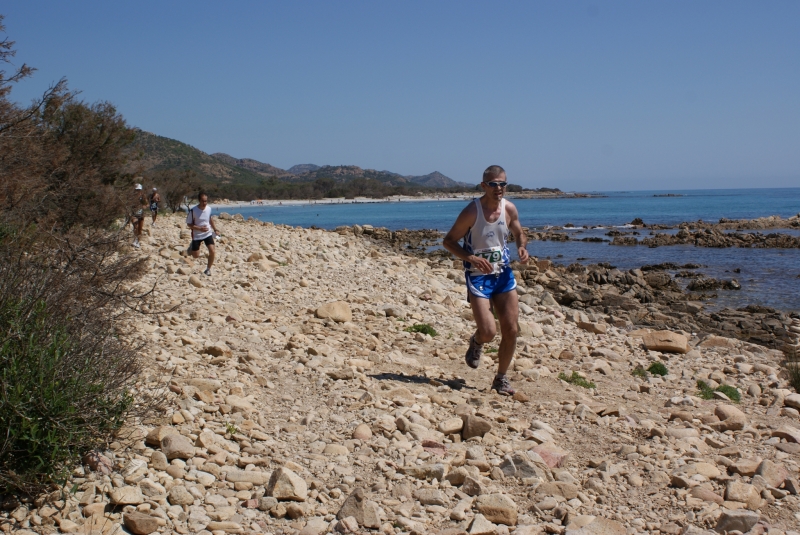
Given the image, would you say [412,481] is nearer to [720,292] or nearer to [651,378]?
[651,378]

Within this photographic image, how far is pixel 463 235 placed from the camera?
602 cm

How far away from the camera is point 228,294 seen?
9977mm

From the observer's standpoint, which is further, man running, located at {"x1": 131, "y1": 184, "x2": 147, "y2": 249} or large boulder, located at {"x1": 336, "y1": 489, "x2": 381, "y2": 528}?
man running, located at {"x1": 131, "y1": 184, "x2": 147, "y2": 249}

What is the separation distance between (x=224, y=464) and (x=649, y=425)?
3293 millimetres

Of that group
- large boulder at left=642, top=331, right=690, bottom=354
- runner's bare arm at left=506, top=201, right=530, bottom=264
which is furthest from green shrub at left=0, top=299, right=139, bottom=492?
large boulder at left=642, top=331, right=690, bottom=354

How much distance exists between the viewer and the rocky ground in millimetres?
3848

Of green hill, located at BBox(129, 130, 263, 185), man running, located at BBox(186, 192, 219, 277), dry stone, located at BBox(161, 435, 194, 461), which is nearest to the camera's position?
dry stone, located at BBox(161, 435, 194, 461)

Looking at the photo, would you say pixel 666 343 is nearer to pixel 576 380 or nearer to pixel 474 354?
pixel 576 380

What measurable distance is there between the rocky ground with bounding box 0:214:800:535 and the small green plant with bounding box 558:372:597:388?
0.8 inches

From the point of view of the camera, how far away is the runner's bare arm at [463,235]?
19.0ft

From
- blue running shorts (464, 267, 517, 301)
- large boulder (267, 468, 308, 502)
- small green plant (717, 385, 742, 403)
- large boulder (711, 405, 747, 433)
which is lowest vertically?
small green plant (717, 385, 742, 403)

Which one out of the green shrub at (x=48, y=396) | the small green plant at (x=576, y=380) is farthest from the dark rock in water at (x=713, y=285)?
the green shrub at (x=48, y=396)

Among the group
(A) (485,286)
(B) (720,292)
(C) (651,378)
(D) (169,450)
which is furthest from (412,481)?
(B) (720,292)

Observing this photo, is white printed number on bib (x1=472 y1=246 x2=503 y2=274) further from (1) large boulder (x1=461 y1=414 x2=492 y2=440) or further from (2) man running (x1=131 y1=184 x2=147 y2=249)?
(2) man running (x1=131 y1=184 x2=147 y2=249)
